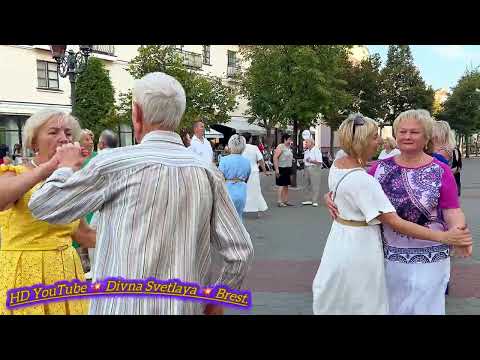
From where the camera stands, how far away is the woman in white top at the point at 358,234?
336 cm

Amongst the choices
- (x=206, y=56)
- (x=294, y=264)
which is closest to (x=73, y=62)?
(x=294, y=264)

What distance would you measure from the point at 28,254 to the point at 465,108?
167 ft

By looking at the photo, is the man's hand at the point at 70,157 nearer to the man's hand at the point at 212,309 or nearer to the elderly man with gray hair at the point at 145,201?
the elderly man with gray hair at the point at 145,201

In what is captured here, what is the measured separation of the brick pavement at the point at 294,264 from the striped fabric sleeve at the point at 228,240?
0.51 ft

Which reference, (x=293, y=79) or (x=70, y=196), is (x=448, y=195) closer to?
(x=70, y=196)

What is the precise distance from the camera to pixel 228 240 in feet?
7.29

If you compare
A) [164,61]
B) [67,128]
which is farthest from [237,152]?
[164,61]

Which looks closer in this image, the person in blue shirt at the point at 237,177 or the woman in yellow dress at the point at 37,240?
the woman in yellow dress at the point at 37,240

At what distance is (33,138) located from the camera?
2.82m

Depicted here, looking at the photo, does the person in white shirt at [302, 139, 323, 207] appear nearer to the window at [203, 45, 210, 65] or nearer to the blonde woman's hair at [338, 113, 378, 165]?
the blonde woman's hair at [338, 113, 378, 165]

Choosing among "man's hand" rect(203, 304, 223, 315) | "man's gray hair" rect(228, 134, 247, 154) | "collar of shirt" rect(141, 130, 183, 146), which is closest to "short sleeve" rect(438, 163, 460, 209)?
"man's hand" rect(203, 304, 223, 315)

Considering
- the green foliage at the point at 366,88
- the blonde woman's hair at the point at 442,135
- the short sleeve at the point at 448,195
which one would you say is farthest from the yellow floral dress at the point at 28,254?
the green foliage at the point at 366,88

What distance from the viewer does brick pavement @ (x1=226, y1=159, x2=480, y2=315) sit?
219 inches

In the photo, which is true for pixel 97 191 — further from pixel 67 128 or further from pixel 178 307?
pixel 67 128
